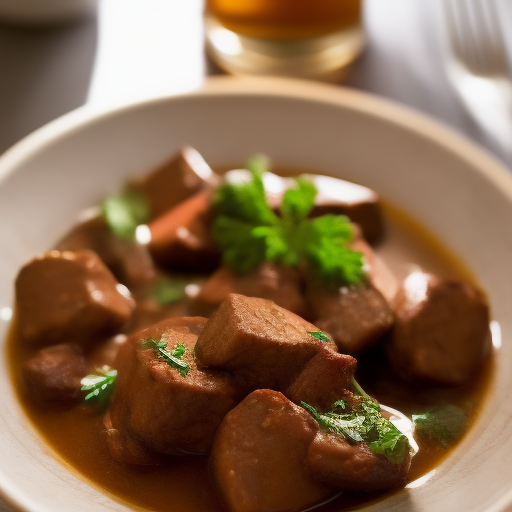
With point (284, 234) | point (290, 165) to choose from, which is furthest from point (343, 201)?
point (290, 165)

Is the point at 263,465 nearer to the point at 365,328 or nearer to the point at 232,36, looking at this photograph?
the point at 365,328

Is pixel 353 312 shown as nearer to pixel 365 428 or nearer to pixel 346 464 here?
pixel 365 428

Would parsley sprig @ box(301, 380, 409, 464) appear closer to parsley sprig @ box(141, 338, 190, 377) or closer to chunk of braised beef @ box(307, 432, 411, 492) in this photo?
chunk of braised beef @ box(307, 432, 411, 492)

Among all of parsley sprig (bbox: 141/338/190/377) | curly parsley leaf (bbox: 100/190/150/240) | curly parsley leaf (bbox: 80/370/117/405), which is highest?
curly parsley leaf (bbox: 100/190/150/240)

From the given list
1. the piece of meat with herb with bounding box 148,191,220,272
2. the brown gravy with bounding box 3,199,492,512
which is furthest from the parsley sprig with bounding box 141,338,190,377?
the piece of meat with herb with bounding box 148,191,220,272

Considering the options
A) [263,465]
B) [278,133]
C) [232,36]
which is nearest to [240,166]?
[278,133]

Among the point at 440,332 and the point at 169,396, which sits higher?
the point at 169,396

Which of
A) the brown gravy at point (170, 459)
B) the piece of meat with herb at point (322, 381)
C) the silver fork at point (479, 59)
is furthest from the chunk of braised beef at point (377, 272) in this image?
the silver fork at point (479, 59)
